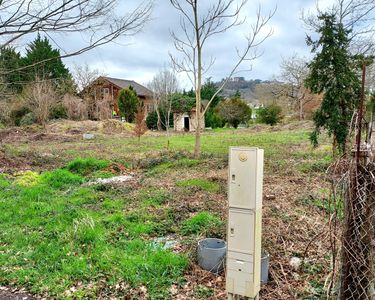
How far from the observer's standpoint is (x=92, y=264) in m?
3.55

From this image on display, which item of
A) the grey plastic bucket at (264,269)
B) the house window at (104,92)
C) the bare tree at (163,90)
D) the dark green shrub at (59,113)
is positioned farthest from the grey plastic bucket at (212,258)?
the house window at (104,92)

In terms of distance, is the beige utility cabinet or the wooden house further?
the wooden house

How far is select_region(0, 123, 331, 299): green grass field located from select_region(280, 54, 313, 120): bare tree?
26289 mm

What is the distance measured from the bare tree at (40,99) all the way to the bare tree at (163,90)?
372 inches

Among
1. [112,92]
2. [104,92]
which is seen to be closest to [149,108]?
[112,92]

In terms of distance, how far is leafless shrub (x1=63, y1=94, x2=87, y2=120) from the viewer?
29625 mm

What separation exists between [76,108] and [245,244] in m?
30.1

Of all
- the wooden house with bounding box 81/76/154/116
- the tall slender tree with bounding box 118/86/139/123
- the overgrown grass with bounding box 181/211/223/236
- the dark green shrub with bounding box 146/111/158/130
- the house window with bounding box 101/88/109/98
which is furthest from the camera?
the house window with bounding box 101/88/109/98

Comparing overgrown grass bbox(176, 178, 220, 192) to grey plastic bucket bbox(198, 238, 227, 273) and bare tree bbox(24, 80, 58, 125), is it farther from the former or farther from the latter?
bare tree bbox(24, 80, 58, 125)

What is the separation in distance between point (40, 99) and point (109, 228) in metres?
22.6

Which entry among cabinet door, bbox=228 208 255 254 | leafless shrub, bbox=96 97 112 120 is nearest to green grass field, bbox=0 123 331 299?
cabinet door, bbox=228 208 255 254

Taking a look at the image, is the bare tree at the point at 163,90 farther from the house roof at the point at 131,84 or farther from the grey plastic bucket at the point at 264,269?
the grey plastic bucket at the point at 264,269

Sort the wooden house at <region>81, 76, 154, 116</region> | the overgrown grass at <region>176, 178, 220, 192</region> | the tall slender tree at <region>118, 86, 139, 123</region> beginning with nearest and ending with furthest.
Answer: the overgrown grass at <region>176, 178, 220, 192</region> < the tall slender tree at <region>118, 86, 139, 123</region> < the wooden house at <region>81, 76, 154, 116</region>

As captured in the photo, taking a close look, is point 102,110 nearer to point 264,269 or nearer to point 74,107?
point 74,107
